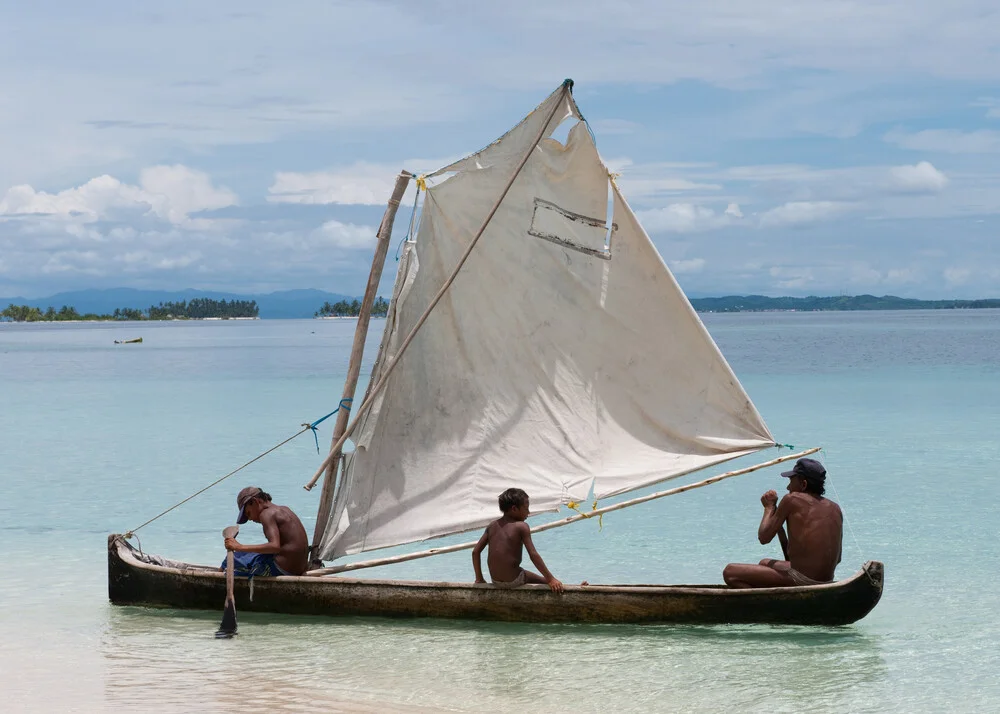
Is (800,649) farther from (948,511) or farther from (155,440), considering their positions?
(155,440)

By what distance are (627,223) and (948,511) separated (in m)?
9.96

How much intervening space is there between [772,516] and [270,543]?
4.01m

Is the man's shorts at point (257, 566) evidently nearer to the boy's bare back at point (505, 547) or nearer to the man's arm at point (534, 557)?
the boy's bare back at point (505, 547)

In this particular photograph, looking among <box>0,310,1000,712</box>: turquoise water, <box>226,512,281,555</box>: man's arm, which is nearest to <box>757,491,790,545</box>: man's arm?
<box>0,310,1000,712</box>: turquoise water

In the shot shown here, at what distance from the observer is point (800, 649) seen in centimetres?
922

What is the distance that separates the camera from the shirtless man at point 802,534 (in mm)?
8961

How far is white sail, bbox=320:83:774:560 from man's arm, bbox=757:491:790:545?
466 mm

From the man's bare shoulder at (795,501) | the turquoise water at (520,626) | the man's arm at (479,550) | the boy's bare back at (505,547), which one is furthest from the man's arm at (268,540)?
the man's bare shoulder at (795,501)

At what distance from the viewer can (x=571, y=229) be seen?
9.39m

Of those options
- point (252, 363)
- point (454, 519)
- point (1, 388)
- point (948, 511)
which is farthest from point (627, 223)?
point (252, 363)

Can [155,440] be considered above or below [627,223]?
below

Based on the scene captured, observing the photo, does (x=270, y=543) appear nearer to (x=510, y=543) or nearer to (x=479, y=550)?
(x=479, y=550)

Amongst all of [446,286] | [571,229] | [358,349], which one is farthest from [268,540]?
[571,229]

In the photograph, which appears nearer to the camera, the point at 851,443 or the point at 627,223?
the point at 627,223
